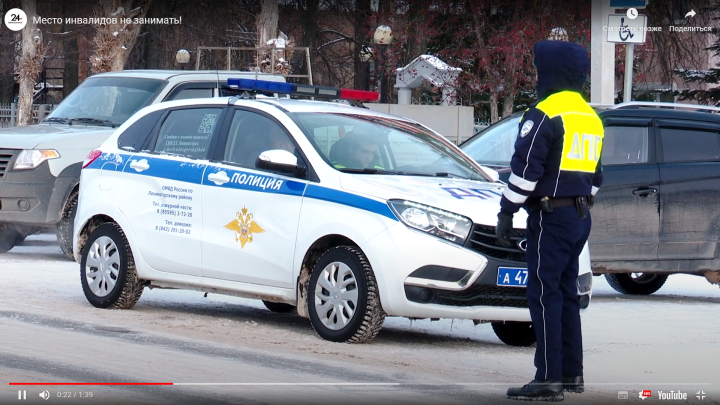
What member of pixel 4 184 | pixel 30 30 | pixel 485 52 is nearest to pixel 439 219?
pixel 4 184

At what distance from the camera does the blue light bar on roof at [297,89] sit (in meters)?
9.48

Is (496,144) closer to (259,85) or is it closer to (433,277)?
(259,85)

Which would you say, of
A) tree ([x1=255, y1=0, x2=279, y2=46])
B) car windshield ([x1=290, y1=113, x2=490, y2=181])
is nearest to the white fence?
tree ([x1=255, y1=0, x2=279, y2=46])

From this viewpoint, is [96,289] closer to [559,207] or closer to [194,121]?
[194,121]

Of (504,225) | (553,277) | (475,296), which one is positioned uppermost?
(504,225)

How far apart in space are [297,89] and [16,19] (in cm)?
2959

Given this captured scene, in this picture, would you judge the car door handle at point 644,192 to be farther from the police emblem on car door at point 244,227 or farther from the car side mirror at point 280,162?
the police emblem on car door at point 244,227

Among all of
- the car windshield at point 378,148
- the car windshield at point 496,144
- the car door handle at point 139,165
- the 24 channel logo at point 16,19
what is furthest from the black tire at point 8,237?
the 24 channel logo at point 16,19

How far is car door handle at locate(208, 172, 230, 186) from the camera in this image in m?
9.00

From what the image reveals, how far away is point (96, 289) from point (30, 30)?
91.5 ft

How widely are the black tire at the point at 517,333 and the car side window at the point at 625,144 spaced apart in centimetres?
289

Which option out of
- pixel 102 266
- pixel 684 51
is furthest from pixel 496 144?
pixel 684 51

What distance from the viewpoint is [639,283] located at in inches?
504

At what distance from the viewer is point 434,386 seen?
679 cm
